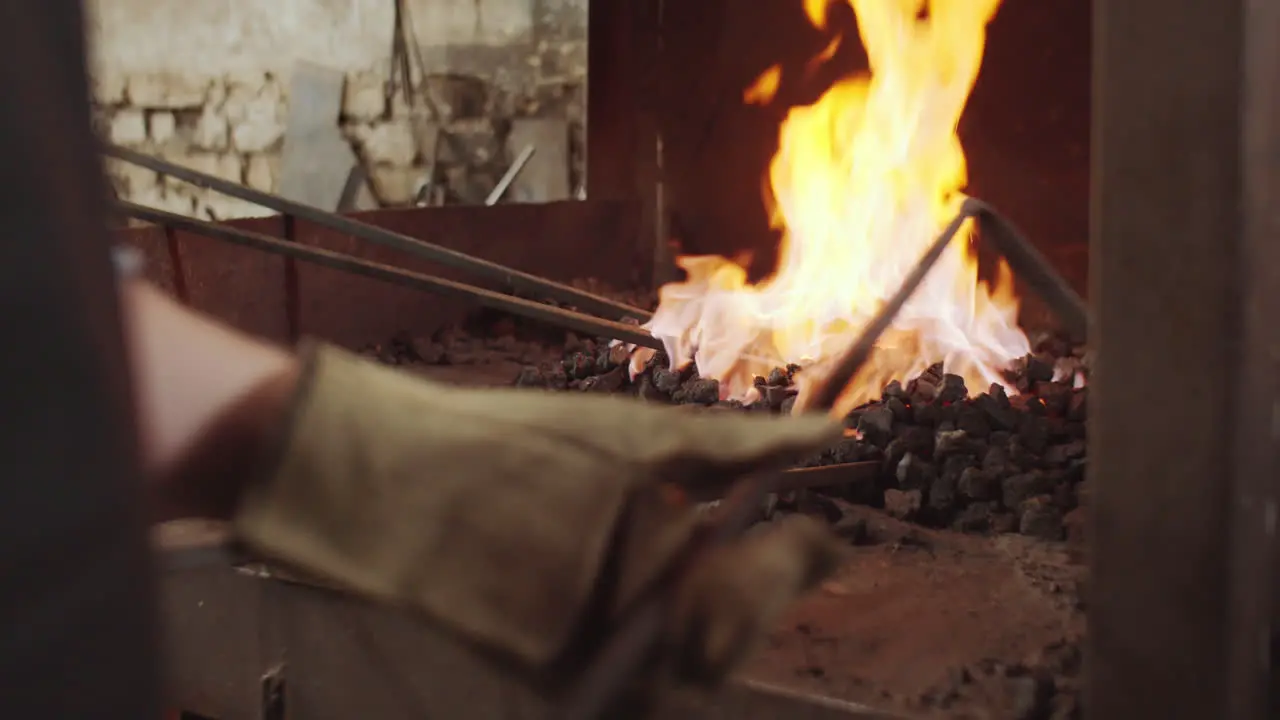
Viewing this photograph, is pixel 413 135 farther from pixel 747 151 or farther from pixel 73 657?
pixel 73 657

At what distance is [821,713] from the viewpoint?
1604 millimetres

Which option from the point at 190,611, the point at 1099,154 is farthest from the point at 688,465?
the point at 190,611

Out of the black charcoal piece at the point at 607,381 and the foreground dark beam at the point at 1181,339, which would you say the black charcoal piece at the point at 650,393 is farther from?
the foreground dark beam at the point at 1181,339

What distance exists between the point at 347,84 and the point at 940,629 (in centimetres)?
509

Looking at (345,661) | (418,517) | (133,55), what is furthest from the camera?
(133,55)

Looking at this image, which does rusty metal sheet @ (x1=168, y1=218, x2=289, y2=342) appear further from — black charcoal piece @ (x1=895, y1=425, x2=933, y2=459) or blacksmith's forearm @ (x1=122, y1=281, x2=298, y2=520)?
blacksmith's forearm @ (x1=122, y1=281, x2=298, y2=520)

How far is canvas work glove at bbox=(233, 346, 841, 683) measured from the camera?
909mm

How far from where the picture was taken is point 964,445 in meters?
2.49

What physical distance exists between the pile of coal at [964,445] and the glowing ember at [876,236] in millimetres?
189

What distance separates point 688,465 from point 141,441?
527 mm

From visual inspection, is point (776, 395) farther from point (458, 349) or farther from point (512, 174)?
point (512, 174)

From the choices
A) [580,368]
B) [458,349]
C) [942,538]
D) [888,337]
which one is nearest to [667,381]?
[580,368]

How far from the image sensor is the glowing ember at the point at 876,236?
3.18m

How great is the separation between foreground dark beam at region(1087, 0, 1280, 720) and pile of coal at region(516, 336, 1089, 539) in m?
0.89
